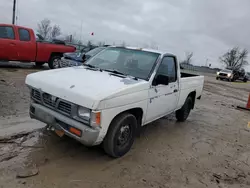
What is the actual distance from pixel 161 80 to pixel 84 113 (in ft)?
5.53

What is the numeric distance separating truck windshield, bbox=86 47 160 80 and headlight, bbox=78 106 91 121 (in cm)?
138

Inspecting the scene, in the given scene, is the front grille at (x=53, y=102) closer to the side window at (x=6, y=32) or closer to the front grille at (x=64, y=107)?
the front grille at (x=64, y=107)

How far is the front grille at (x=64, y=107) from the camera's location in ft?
11.0

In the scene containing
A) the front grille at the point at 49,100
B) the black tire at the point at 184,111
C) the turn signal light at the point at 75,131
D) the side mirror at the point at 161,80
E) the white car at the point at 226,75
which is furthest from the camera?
the white car at the point at 226,75

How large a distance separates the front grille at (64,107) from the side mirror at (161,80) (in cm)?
169

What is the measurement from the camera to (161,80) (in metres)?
4.25

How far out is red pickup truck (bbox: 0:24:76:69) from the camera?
10.2 metres

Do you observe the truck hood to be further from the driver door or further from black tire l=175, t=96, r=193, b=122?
black tire l=175, t=96, r=193, b=122

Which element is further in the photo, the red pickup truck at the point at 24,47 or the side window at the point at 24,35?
the side window at the point at 24,35

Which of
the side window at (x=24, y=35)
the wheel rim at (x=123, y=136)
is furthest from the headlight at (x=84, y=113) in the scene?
the side window at (x=24, y=35)

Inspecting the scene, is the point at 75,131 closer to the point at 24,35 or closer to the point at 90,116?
the point at 90,116

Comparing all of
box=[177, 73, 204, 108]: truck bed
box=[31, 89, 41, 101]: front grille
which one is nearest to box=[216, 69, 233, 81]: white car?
box=[177, 73, 204, 108]: truck bed

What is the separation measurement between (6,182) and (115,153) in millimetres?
1594

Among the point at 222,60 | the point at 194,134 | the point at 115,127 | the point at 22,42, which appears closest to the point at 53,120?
the point at 115,127
